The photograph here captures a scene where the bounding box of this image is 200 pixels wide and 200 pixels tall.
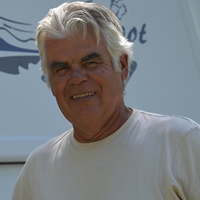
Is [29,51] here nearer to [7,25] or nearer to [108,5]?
[7,25]

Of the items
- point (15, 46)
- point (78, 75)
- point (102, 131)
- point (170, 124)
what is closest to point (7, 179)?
point (15, 46)

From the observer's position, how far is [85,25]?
6.06ft

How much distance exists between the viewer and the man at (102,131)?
1696mm

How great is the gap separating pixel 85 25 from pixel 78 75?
176mm

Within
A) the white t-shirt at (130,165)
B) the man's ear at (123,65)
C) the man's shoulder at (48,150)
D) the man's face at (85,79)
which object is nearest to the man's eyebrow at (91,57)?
the man's face at (85,79)

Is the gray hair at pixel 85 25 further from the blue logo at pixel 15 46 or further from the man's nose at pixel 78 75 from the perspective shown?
the blue logo at pixel 15 46

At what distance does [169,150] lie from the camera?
171 cm

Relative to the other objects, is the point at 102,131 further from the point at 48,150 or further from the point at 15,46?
the point at 15,46

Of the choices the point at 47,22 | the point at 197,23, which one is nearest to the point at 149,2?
the point at 197,23

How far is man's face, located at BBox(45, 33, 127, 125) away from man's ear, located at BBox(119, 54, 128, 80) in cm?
8

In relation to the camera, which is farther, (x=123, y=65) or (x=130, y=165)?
(x=123, y=65)

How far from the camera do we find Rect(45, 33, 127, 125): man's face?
1837 mm

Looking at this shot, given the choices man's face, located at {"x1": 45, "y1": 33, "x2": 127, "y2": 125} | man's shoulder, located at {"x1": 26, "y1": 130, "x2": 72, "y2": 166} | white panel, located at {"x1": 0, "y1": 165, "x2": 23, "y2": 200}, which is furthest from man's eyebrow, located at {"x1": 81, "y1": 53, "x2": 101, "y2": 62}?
white panel, located at {"x1": 0, "y1": 165, "x2": 23, "y2": 200}

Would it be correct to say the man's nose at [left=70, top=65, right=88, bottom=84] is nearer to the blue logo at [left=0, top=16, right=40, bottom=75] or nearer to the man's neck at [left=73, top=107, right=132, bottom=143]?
the man's neck at [left=73, top=107, right=132, bottom=143]
